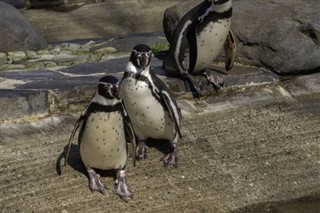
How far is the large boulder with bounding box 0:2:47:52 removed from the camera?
7.60 m

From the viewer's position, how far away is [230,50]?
5.59 meters

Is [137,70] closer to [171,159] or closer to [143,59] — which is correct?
[143,59]

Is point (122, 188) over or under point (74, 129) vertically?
under

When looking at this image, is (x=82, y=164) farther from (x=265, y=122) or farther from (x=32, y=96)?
(x=265, y=122)

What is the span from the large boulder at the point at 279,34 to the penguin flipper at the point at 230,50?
1.31 feet

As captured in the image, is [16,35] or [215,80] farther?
[16,35]

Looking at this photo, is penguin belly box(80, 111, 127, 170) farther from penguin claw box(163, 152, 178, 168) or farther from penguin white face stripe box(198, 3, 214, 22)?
penguin white face stripe box(198, 3, 214, 22)

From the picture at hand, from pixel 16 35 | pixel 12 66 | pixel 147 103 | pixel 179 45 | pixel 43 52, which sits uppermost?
pixel 147 103

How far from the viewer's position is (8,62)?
6945mm

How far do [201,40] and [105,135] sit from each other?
1.53 m

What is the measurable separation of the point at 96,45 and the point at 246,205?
3.94 m

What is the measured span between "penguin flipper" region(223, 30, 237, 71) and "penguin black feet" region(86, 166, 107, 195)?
5.99 feet

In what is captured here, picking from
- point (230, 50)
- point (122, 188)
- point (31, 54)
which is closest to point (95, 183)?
point (122, 188)

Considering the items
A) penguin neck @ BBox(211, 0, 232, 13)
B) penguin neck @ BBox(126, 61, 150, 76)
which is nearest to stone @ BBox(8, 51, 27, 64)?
penguin neck @ BBox(211, 0, 232, 13)
